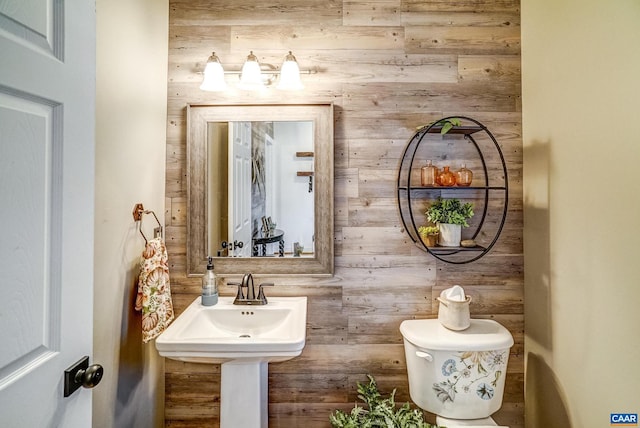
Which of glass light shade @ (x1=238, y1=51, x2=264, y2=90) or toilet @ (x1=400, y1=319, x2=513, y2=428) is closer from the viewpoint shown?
toilet @ (x1=400, y1=319, x2=513, y2=428)

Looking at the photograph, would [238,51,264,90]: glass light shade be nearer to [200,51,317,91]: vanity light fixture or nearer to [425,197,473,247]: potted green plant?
[200,51,317,91]: vanity light fixture

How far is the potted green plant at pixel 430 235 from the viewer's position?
1.65 meters

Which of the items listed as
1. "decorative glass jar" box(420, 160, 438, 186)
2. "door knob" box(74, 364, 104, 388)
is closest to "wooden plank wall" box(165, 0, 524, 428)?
"decorative glass jar" box(420, 160, 438, 186)

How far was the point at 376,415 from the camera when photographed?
1530 millimetres

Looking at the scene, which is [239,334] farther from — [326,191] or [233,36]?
[233,36]

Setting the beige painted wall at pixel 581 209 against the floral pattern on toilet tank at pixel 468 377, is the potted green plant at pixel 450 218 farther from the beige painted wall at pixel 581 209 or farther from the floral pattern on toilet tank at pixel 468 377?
the floral pattern on toilet tank at pixel 468 377

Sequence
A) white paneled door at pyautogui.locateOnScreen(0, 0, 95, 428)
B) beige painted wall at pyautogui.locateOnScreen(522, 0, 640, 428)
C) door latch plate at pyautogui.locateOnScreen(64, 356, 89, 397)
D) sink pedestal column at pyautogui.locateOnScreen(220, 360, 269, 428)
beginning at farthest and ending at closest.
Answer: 1. sink pedestal column at pyautogui.locateOnScreen(220, 360, 269, 428)
2. beige painted wall at pyautogui.locateOnScreen(522, 0, 640, 428)
3. door latch plate at pyautogui.locateOnScreen(64, 356, 89, 397)
4. white paneled door at pyautogui.locateOnScreen(0, 0, 95, 428)

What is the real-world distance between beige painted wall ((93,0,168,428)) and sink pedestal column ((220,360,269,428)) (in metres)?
0.42

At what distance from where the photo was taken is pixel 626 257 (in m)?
1.19

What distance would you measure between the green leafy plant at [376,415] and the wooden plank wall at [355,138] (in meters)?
0.09

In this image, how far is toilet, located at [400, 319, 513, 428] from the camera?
1.44m

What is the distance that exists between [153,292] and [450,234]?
139 centimetres

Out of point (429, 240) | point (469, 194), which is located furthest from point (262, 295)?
point (469, 194)

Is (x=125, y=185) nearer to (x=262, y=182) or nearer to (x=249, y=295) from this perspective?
(x=262, y=182)
